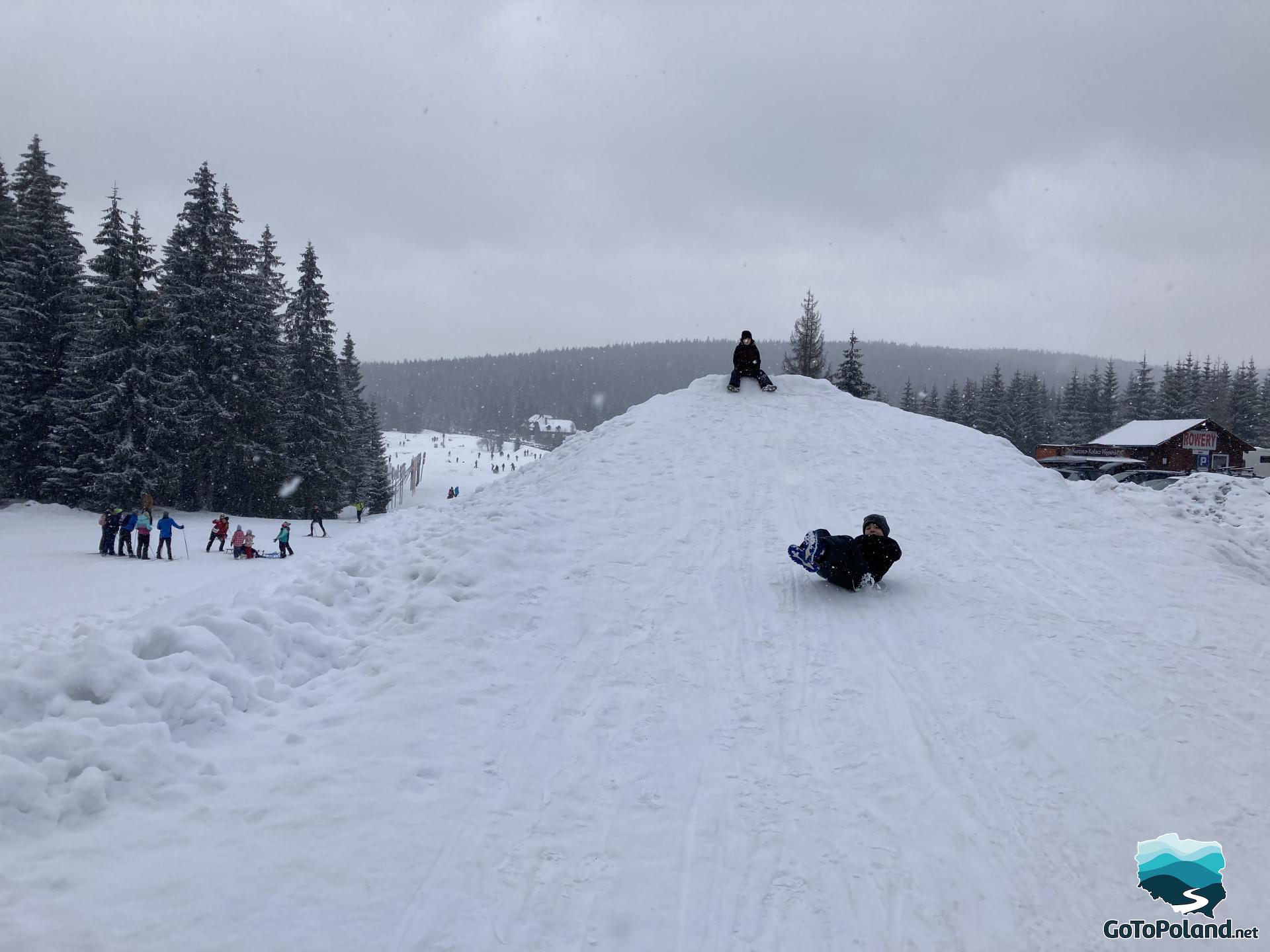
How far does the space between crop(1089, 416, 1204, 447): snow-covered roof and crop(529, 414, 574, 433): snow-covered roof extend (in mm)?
109444

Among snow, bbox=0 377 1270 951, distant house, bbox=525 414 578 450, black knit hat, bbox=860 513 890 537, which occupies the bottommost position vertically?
distant house, bbox=525 414 578 450

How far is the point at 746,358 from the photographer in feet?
55.4

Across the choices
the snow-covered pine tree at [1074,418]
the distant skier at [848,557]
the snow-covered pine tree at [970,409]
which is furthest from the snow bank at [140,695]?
the snow-covered pine tree at [1074,418]

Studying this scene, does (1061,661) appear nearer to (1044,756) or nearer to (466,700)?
(1044,756)

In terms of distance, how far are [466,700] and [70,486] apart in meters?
31.6

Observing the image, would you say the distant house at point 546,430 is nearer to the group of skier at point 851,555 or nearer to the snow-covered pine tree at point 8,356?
the snow-covered pine tree at point 8,356

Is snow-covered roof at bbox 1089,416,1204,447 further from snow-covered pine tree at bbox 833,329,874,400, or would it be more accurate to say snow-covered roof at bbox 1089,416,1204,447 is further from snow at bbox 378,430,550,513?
snow at bbox 378,430,550,513

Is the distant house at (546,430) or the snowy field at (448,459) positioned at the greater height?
the distant house at (546,430)

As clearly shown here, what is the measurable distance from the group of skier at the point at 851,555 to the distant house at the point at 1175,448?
37.2m

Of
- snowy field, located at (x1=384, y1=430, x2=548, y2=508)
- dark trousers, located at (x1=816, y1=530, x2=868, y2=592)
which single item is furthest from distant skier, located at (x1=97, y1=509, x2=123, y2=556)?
snowy field, located at (x1=384, y1=430, x2=548, y2=508)

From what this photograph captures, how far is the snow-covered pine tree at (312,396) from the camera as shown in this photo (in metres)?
36.1

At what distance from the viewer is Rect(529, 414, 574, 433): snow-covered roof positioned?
150 metres

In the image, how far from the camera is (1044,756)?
4812mm

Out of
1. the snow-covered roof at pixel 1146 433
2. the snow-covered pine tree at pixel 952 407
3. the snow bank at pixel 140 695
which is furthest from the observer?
the snow-covered pine tree at pixel 952 407
